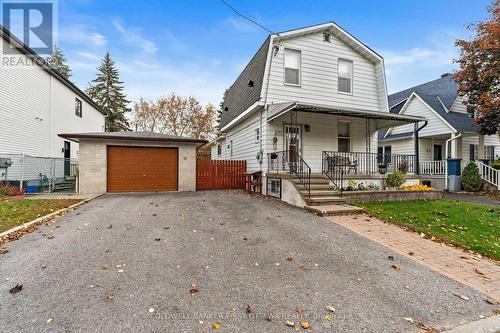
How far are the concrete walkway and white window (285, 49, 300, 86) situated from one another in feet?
24.2

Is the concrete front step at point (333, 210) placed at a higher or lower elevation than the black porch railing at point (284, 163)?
lower

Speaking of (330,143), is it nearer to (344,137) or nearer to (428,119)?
(344,137)

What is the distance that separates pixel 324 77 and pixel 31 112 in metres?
15.7

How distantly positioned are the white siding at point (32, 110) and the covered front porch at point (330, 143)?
12.6 m

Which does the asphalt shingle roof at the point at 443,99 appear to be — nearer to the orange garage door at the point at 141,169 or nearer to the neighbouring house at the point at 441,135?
the neighbouring house at the point at 441,135

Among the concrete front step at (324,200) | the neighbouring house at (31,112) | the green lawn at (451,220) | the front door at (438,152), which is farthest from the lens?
the front door at (438,152)

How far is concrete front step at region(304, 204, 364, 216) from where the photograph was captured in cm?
720

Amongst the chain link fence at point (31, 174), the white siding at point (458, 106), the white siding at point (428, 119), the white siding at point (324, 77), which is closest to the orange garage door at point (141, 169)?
the chain link fence at point (31, 174)

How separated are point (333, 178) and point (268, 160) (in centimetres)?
283

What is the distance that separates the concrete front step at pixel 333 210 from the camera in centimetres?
720

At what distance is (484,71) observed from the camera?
1349cm

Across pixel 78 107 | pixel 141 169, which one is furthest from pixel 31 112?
pixel 141 169

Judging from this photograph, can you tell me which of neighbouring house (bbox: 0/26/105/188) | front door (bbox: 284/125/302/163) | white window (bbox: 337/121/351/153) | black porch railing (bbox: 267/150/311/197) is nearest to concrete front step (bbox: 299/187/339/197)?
black porch railing (bbox: 267/150/311/197)

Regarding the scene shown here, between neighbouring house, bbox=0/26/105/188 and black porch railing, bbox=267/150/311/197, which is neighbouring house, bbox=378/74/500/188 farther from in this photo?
neighbouring house, bbox=0/26/105/188
